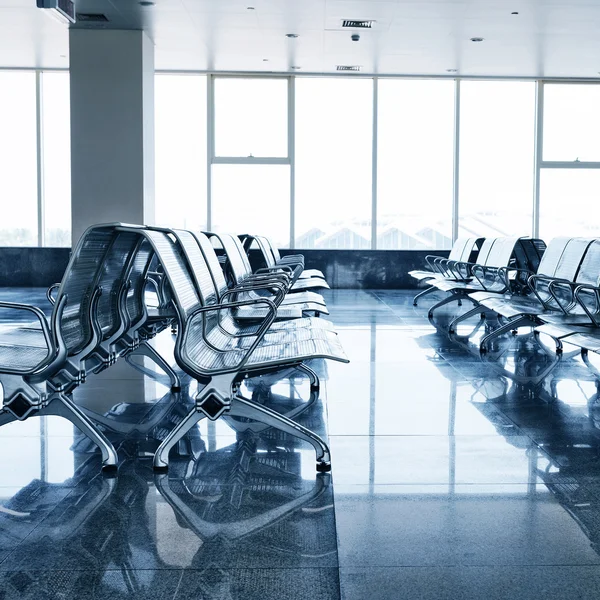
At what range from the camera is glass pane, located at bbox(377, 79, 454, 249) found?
11570 mm

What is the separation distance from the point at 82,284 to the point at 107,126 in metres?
6.62

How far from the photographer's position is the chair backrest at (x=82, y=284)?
7.78ft

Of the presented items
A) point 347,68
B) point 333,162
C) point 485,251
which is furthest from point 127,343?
point 333,162

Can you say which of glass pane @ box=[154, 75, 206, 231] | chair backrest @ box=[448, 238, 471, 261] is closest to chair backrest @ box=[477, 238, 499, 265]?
chair backrest @ box=[448, 238, 471, 261]

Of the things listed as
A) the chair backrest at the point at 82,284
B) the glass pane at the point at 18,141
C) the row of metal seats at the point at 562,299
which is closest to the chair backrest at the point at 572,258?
the row of metal seats at the point at 562,299

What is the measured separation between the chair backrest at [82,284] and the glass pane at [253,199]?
9.03 m

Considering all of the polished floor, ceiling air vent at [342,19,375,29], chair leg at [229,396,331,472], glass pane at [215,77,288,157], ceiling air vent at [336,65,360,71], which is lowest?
the polished floor

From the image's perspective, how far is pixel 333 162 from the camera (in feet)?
38.2

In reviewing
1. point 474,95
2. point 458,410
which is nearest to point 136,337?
point 458,410

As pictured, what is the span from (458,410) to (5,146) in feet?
32.2

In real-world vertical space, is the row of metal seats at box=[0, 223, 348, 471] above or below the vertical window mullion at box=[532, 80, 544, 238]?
below

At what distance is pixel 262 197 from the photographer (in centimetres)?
1164

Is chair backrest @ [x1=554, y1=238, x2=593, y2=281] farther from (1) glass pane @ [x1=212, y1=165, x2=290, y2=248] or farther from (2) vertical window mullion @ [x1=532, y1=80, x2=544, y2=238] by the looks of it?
(2) vertical window mullion @ [x1=532, y1=80, x2=544, y2=238]

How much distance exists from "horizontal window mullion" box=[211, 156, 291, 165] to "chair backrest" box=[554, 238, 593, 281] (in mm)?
7269
